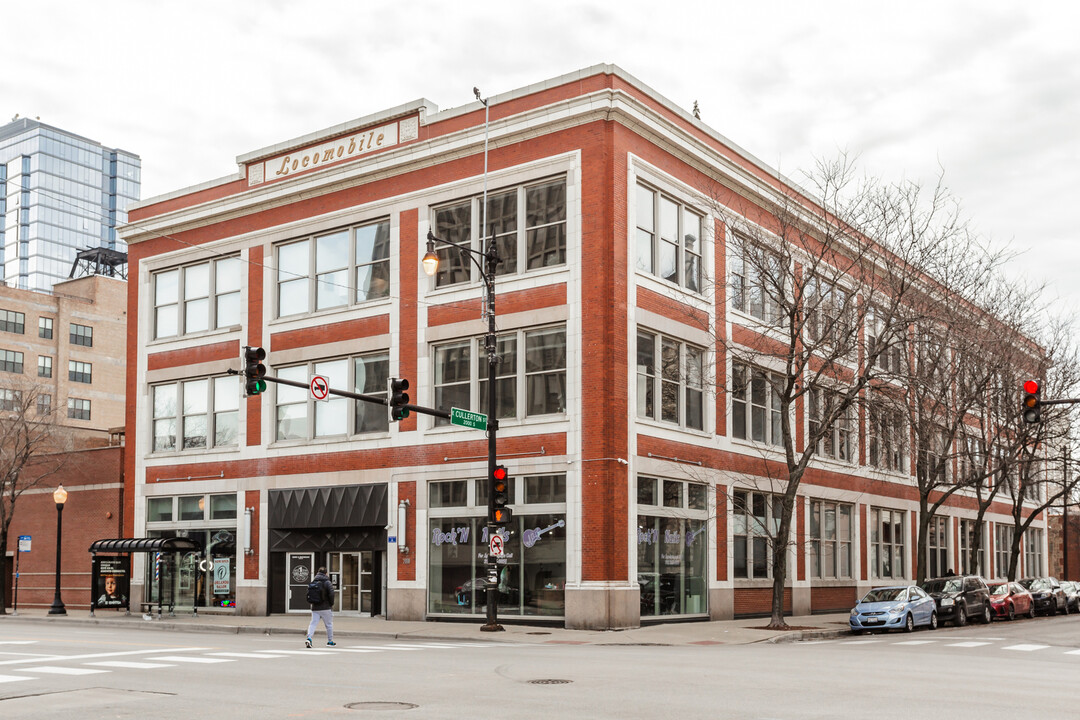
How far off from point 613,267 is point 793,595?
49.0 feet

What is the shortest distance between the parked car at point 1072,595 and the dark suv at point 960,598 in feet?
42.4

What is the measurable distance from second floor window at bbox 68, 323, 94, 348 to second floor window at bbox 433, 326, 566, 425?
61.3 metres

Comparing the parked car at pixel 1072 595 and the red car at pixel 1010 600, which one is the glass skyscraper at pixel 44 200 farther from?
the red car at pixel 1010 600

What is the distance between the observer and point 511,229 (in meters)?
33.1

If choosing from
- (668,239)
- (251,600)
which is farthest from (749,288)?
(251,600)

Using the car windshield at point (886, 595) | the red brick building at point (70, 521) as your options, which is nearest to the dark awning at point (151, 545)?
the red brick building at point (70, 521)

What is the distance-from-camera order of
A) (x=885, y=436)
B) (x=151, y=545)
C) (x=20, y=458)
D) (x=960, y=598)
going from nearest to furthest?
(x=960, y=598)
(x=151, y=545)
(x=885, y=436)
(x=20, y=458)

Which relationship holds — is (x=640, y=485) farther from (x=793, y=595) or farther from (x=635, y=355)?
(x=793, y=595)

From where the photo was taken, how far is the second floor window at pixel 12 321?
81938 millimetres

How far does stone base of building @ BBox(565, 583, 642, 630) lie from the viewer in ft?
97.0

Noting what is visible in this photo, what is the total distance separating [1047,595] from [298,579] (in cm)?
2882

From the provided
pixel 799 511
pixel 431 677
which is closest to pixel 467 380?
pixel 799 511

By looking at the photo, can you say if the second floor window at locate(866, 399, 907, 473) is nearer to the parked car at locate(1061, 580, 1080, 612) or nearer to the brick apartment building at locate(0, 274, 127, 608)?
the parked car at locate(1061, 580, 1080, 612)

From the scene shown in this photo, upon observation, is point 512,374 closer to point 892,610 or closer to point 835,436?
point 892,610
